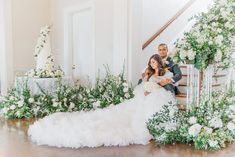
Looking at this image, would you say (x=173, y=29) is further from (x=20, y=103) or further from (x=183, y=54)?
(x=20, y=103)

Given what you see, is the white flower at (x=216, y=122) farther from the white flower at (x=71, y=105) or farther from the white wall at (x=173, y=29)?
the white flower at (x=71, y=105)

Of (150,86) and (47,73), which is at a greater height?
(47,73)

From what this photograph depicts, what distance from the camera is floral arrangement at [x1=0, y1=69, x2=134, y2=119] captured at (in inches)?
237

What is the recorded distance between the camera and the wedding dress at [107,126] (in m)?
4.20

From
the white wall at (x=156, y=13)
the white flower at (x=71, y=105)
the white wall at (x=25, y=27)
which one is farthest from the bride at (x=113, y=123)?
the white wall at (x=25, y=27)

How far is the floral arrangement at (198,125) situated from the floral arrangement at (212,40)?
1.85ft

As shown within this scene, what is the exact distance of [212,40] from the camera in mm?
4352

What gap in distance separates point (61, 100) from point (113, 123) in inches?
72.1

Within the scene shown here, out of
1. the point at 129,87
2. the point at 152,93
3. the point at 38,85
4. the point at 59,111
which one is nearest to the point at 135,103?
the point at 152,93

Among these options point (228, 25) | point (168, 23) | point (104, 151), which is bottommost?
point (104, 151)

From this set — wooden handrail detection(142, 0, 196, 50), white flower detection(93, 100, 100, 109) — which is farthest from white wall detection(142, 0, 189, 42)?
white flower detection(93, 100, 100, 109)

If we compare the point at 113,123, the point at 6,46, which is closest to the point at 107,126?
the point at 113,123

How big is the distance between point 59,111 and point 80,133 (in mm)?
1965

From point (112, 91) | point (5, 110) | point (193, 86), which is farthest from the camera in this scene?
point (5, 110)
